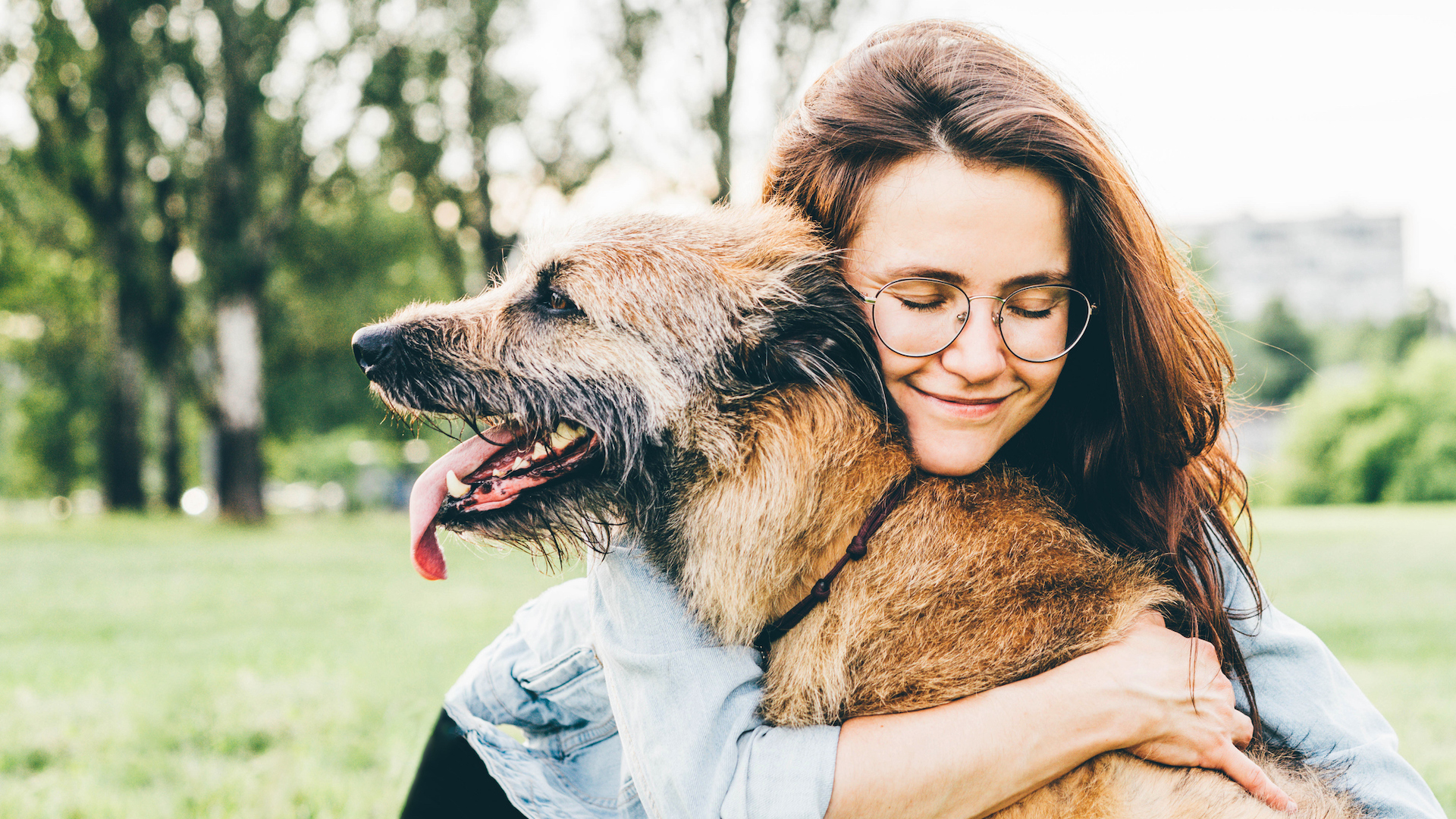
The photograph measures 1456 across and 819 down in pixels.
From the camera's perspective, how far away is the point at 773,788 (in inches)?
66.7

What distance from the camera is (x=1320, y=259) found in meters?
116

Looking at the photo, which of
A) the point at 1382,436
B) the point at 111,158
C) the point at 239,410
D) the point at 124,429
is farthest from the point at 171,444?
the point at 1382,436

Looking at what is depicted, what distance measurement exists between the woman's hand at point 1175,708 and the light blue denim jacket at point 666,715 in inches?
11.9

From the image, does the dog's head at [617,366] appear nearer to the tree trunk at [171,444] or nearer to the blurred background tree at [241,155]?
the blurred background tree at [241,155]

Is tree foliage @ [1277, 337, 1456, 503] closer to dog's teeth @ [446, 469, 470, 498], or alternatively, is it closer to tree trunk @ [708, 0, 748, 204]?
tree trunk @ [708, 0, 748, 204]

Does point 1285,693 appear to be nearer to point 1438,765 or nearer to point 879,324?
point 879,324

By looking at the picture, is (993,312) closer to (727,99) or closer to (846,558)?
(846,558)

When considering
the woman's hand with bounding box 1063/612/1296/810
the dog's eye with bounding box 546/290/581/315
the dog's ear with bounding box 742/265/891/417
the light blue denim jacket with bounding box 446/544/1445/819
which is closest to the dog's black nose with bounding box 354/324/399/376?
the dog's eye with bounding box 546/290/581/315

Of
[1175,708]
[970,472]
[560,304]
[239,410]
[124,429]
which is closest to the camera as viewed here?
[1175,708]

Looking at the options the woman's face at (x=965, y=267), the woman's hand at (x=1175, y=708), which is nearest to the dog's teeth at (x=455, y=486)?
the woman's face at (x=965, y=267)

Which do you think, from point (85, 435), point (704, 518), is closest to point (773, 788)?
point (704, 518)

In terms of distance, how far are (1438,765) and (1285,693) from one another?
2.32 m

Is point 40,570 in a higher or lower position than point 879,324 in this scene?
lower

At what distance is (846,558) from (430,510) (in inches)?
37.4
